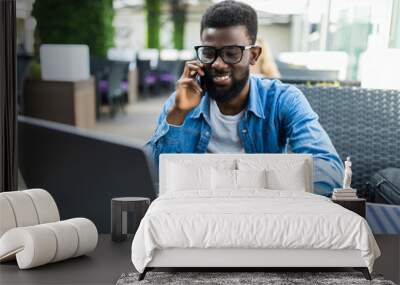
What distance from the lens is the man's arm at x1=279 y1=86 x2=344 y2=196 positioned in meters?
5.75

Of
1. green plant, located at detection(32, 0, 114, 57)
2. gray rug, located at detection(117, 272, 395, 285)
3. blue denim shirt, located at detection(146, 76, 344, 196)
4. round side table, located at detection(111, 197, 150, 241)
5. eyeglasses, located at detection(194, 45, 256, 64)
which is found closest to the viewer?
gray rug, located at detection(117, 272, 395, 285)

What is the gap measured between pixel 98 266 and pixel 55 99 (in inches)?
74.4

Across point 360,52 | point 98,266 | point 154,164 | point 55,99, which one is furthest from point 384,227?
point 55,99

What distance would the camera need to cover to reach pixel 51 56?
6094 millimetres

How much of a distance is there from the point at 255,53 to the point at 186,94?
25.8 inches

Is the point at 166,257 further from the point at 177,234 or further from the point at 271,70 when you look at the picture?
the point at 271,70

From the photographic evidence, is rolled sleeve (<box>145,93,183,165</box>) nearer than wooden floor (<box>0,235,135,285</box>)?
No

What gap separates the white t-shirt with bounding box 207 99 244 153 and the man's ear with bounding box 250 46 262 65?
0.43 m

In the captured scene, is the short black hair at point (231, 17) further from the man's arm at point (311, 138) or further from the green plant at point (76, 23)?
the green plant at point (76, 23)

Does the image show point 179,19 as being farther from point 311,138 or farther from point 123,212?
point 123,212

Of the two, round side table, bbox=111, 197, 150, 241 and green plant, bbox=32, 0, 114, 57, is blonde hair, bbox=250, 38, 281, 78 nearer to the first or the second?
green plant, bbox=32, 0, 114, 57

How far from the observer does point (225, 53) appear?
18.4 feet

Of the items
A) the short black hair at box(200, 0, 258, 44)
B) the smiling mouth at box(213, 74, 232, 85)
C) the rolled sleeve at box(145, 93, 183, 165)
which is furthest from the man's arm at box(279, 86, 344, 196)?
the rolled sleeve at box(145, 93, 183, 165)

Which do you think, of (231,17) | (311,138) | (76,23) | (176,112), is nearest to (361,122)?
(311,138)
